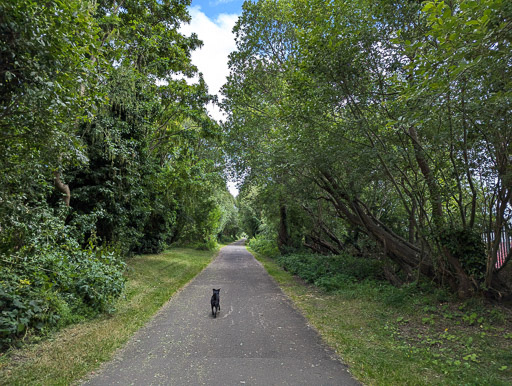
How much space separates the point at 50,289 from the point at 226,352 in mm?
3615

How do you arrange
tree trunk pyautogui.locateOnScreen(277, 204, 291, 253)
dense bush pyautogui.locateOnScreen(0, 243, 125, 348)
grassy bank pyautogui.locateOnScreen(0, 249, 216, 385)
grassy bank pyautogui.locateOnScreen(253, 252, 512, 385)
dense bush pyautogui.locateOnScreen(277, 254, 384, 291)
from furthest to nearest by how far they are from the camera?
1. tree trunk pyautogui.locateOnScreen(277, 204, 291, 253)
2. dense bush pyautogui.locateOnScreen(277, 254, 384, 291)
3. dense bush pyautogui.locateOnScreen(0, 243, 125, 348)
4. grassy bank pyautogui.locateOnScreen(253, 252, 512, 385)
5. grassy bank pyautogui.locateOnScreen(0, 249, 216, 385)

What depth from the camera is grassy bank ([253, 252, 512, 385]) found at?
388 centimetres

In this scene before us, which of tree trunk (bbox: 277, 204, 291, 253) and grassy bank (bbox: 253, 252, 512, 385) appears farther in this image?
tree trunk (bbox: 277, 204, 291, 253)

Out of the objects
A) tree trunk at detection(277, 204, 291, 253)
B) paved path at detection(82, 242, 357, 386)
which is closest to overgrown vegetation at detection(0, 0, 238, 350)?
paved path at detection(82, 242, 357, 386)

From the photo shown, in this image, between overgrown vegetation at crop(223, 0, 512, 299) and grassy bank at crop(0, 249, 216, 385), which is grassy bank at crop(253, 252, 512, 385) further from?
grassy bank at crop(0, 249, 216, 385)

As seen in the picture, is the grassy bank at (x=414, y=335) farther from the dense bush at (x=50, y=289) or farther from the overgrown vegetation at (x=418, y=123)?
the dense bush at (x=50, y=289)

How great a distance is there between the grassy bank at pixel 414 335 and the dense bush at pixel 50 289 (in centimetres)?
471

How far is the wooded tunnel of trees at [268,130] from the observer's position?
12.3 ft

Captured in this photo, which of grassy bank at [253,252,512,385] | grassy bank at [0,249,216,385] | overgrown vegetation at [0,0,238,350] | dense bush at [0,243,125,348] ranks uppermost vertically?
overgrown vegetation at [0,0,238,350]

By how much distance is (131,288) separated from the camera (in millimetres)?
8891

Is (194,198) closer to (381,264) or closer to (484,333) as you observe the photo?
(381,264)

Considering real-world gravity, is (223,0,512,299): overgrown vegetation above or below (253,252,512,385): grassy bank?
above

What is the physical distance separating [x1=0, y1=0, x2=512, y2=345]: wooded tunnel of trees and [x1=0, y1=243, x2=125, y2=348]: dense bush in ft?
0.12

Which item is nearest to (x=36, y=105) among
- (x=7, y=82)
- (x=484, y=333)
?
(x=7, y=82)
